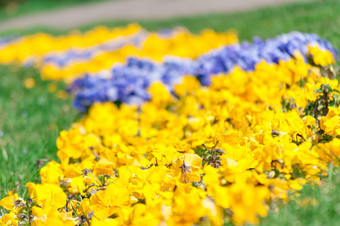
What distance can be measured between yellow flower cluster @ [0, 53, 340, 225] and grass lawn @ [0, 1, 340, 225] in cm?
14

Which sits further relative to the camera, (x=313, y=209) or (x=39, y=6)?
(x=39, y=6)

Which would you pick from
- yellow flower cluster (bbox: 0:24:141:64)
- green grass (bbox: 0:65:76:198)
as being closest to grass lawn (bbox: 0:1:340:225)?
green grass (bbox: 0:65:76:198)

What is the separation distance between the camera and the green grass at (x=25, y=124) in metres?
2.62

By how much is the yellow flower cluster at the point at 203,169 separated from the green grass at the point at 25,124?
40 centimetres

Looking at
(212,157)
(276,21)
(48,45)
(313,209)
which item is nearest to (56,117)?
(212,157)

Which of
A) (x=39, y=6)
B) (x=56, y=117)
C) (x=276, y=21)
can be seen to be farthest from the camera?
(x=39, y=6)

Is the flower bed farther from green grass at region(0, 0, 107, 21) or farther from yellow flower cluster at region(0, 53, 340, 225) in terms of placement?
green grass at region(0, 0, 107, 21)

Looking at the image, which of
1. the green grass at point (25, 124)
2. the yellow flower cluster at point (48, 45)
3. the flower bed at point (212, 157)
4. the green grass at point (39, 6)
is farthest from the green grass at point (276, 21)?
the green grass at point (39, 6)

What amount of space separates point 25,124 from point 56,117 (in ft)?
1.01

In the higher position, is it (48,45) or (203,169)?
(48,45)

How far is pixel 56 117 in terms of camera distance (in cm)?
427

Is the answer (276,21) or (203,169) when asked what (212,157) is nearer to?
(203,169)

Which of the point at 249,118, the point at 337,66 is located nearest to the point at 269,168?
the point at 249,118

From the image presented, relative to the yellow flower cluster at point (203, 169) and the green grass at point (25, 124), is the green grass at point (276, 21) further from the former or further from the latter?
the green grass at point (25, 124)
